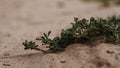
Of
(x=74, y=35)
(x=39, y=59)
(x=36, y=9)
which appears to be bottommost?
(x=39, y=59)

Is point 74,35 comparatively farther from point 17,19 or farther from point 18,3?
point 18,3

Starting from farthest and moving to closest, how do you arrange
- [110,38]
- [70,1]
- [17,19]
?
1. [70,1]
2. [17,19]
3. [110,38]

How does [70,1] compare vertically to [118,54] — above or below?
above

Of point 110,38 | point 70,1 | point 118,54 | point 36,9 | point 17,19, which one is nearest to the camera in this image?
point 118,54

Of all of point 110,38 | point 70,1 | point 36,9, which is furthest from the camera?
point 70,1

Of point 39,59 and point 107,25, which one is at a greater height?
point 107,25

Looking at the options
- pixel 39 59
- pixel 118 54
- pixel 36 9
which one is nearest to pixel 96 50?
pixel 118 54

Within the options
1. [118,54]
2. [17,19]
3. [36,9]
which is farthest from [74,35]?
[36,9]

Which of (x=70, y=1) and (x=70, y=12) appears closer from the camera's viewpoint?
(x=70, y=12)

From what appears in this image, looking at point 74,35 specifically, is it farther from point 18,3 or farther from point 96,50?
point 18,3
